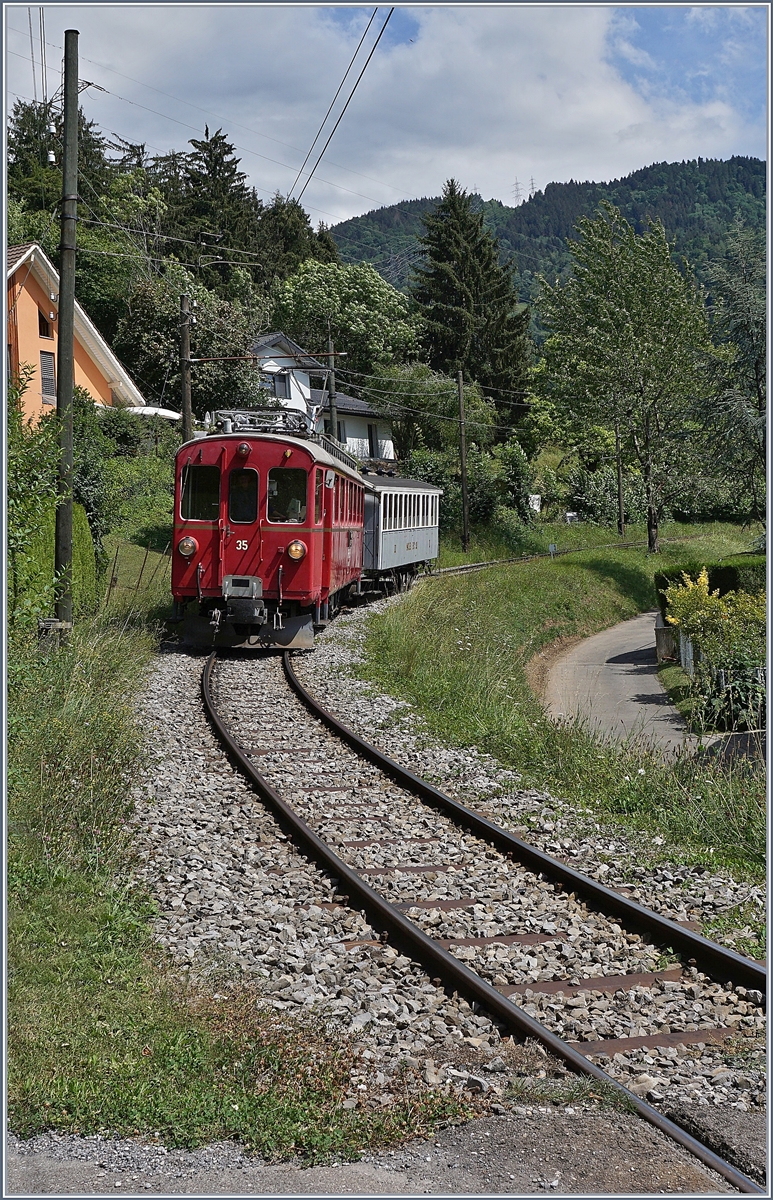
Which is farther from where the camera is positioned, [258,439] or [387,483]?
[387,483]

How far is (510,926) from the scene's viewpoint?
20.5 feet

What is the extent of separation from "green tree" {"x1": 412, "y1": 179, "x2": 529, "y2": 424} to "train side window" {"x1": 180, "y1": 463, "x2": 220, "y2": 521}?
1916 inches

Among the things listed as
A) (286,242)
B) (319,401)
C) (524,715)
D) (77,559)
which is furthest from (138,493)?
(286,242)

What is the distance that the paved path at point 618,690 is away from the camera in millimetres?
15219

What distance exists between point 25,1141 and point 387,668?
37.6 feet

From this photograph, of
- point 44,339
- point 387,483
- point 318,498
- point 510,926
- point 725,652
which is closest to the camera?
point 510,926

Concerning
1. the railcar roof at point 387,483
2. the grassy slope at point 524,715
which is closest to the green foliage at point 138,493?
the railcar roof at point 387,483

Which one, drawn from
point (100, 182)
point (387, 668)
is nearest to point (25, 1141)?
point (387, 668)

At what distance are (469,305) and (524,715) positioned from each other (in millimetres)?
55534

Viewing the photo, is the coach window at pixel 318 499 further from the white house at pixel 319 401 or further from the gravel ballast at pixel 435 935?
the white house at pixel 319 401

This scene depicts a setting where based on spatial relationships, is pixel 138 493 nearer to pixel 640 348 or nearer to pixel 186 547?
pixel 186 547

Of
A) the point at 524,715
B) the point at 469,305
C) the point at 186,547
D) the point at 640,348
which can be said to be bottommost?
the point at 524,715

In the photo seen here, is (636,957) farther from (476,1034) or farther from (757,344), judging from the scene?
(757,344)

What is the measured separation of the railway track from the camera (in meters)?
5.04
